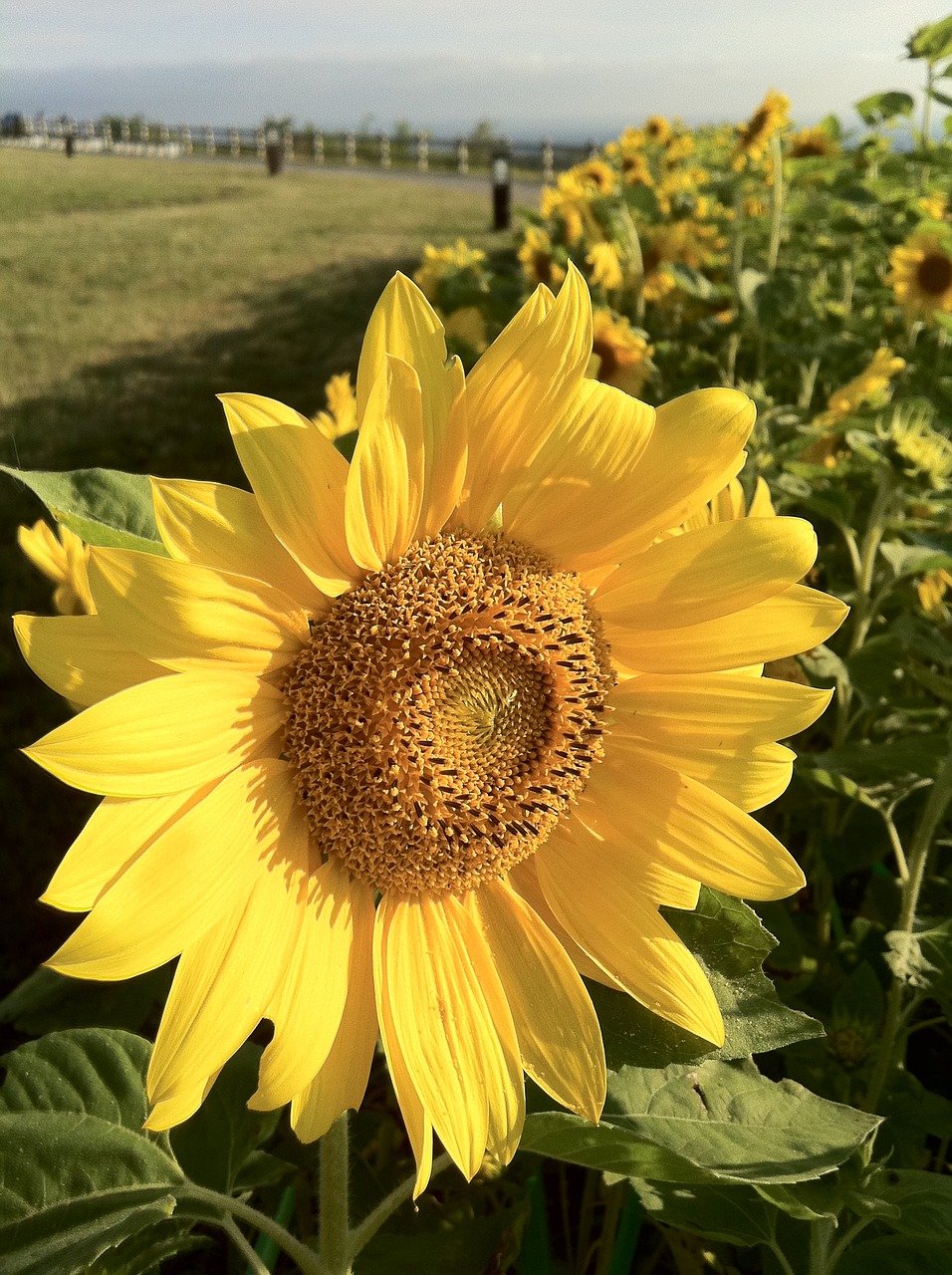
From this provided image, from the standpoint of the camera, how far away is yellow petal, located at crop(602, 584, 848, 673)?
0.93m

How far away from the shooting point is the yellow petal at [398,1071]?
0.85 metres

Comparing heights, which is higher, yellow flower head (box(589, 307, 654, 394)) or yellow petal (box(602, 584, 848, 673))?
yellow flower head (box(589, 307, 654, 394))

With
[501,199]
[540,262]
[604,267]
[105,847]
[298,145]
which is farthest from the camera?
[298,145]

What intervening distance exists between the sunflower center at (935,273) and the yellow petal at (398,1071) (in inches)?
135

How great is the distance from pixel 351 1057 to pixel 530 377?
0.57m

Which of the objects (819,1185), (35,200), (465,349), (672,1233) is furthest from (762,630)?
(35,200)

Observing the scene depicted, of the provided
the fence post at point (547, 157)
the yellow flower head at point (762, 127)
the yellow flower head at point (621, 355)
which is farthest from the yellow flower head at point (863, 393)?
the fence post at point (547, 157)

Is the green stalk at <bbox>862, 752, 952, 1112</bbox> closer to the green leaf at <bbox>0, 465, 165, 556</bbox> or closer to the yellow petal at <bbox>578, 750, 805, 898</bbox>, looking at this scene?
the yellow petal at <bbox>578, 750, 805, 898</bbox>

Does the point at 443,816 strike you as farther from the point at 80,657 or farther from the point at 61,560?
the point at 61,560

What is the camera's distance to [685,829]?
0.99 metres

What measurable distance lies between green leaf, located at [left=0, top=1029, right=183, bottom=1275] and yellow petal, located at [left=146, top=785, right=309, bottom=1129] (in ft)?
0.71

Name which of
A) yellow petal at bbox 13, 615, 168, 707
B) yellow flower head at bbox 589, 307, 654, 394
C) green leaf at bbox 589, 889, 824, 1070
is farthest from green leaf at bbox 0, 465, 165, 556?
yellow flower head at bbox 589, 307, 654, 394

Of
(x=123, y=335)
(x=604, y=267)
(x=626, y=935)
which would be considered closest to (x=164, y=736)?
(x=626, y=935)

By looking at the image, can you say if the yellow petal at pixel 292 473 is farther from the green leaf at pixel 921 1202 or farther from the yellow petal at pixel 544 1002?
the green leaf at pixel 921 1202
